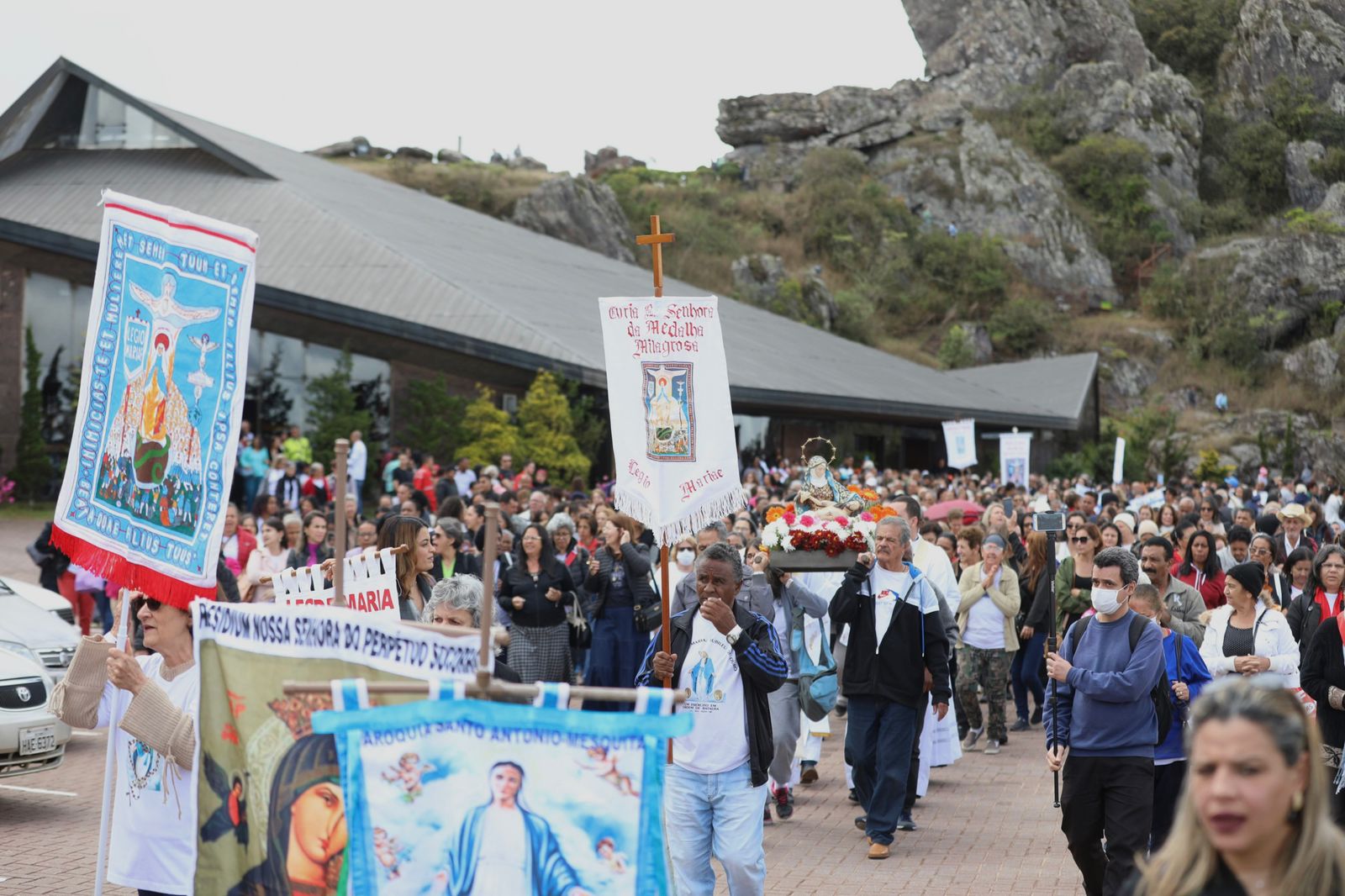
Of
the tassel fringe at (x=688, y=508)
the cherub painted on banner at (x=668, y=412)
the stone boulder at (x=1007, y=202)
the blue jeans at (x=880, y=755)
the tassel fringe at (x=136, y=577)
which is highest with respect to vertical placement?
the stone boulder at (x=1007, y=202)

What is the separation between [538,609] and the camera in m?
12.4

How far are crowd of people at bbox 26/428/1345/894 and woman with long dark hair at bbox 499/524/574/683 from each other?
2 cm

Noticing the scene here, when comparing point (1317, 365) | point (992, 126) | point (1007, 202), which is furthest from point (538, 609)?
point (992, 126)

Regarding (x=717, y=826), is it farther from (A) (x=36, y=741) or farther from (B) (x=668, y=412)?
(A) (x=36, y=741)

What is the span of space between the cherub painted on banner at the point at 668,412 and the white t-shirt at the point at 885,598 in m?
2.64

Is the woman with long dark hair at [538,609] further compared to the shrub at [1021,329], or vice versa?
the shrub at [1021,329]

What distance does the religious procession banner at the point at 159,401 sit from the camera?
5.60 metres

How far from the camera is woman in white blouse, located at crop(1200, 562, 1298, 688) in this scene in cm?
866

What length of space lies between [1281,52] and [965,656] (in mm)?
95126

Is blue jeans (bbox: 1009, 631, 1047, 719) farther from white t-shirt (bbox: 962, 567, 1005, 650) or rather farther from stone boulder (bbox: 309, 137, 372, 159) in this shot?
stone boulder (bbox: 309, 137, 372, 159)

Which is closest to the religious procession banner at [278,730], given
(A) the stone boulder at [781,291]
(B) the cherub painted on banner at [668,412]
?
(B) the cherub painted on banner at [668,412]

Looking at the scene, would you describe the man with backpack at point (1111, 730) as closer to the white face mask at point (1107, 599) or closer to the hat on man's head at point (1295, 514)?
the white face mask at point (1107, 599)

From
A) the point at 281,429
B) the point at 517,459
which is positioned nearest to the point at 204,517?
the point at 517,459

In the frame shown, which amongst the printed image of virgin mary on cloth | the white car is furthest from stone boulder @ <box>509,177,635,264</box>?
the printed image of virgin mary on cloth
